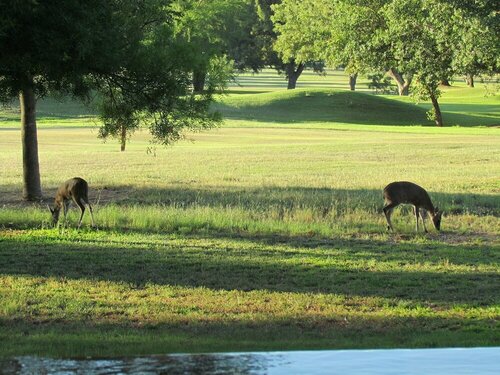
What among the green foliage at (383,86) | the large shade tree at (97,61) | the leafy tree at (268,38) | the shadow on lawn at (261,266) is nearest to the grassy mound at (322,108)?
Result: the leafy tree at (268,38)

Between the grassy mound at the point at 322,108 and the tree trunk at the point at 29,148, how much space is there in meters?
44.2

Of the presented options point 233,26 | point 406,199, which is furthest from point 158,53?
point 233,26

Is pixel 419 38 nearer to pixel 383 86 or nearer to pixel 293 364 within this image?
pixel 293 364

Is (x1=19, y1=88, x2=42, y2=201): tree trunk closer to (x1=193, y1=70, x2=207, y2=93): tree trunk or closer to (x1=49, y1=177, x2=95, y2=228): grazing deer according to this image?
(x1=193, y1=70, x2=207, y2=93): tree trunk

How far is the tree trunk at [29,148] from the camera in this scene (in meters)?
A: 23.3

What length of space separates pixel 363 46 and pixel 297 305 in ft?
47.6

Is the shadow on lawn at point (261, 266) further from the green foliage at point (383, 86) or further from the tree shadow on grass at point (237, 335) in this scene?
the green foliage at point (383, 86)

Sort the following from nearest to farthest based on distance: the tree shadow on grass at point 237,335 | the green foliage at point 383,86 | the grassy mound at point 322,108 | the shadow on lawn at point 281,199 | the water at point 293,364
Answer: the water at point 293,364, the tree shadow on grass at point 237,335, the shadow on lawn at point 281,199, the grassy mound at point 322,108, the green foliage at point 383,86

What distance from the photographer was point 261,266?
13859mm

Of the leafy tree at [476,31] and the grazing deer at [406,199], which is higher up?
the leafy tree at [476,31]

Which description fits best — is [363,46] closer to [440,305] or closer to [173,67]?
[173,67]

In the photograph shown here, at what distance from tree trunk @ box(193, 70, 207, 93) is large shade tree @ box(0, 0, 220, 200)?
418mm

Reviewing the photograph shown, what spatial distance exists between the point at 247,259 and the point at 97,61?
528 centimetres

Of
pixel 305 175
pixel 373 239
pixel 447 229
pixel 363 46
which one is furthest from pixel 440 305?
pixel 305 175
